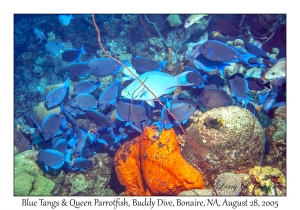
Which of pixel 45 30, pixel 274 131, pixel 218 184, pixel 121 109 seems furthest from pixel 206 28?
pixel 45 30

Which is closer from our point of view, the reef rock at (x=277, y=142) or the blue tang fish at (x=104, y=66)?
the reef rock at (x=277, y=142)

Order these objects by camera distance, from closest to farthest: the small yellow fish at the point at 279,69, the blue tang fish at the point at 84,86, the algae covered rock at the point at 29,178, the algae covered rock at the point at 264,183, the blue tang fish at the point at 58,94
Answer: the algae covered rock at the point at 264,183
the small yellow fish at the point at 279,69
the algae covered rock at the point at 29,178
the blue tang fish at the point at 84,86
the blue tang fish at the point at 58,94

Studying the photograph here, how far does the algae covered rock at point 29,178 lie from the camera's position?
3.59m

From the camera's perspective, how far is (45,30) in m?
8.99

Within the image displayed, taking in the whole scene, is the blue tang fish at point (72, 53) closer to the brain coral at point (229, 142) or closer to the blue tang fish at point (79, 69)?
the blue tang fish at point (79, 69)

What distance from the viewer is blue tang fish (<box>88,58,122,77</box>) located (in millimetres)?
3668

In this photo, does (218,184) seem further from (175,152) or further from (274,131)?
(274,131)

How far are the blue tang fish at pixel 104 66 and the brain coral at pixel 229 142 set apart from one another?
5.41 feet

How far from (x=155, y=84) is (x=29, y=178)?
2858 millimetres

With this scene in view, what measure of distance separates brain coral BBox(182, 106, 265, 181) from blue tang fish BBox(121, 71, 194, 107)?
2.20 feet

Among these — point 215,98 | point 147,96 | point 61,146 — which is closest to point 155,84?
point 147,96

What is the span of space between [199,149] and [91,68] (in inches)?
89.5

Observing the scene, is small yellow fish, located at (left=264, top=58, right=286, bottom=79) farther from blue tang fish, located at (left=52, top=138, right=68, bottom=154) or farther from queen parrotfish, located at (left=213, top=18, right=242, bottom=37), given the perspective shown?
blue tang fish, located at (left=52, top=138, right=68, bottom=154)

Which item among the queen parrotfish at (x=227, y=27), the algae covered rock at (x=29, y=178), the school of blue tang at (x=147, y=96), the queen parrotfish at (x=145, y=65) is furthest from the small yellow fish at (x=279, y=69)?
the algae covered rock at (x=29, y=178)
